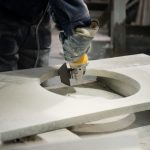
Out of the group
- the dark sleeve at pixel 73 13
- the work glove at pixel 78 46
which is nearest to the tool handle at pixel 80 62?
the work glove at pixel 78 46

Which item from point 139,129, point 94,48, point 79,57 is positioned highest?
point 79,57

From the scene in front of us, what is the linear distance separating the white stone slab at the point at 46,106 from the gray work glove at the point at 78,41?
0.19 metres

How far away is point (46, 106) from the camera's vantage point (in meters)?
1.15

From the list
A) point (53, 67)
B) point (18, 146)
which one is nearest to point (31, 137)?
point (18, 146)

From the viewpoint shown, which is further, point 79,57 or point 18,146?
point 79,57

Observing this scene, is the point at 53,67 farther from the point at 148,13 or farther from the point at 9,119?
the point at 148,13

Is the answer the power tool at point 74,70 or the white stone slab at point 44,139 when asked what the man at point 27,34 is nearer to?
the power tool at point 74,70

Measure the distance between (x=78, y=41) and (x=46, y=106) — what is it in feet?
0.97

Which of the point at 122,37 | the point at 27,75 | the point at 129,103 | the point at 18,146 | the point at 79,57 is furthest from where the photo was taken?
the point at 122,37

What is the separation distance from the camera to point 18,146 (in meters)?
1.00

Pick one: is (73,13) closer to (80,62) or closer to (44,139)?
(80,62)

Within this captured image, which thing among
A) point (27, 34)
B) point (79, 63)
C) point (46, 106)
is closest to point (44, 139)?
point (46, 106)

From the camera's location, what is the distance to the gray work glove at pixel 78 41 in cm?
126

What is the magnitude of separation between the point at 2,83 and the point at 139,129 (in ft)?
1.90
